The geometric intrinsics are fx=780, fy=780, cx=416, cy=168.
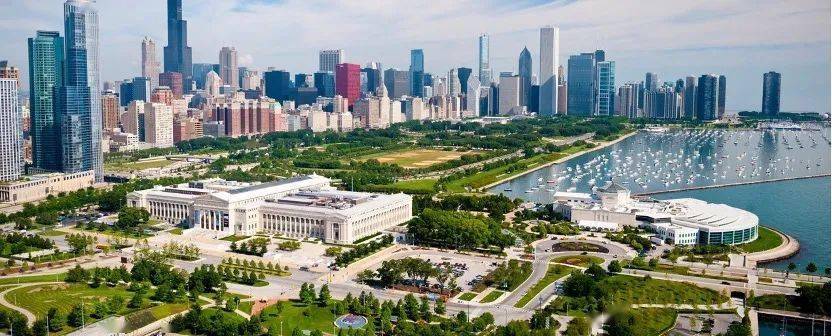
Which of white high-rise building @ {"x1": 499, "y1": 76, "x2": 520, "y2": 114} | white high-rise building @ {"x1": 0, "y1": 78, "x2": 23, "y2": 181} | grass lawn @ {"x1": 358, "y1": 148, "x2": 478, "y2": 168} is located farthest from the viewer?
white high-rise building @ {"x1": 499, "y1": 76, "x2": 520, "y2": 114}

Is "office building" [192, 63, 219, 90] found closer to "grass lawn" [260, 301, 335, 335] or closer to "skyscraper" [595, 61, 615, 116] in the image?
"skyscraper" [595, 61, 615, 116]

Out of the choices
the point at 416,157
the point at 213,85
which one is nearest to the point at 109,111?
the point at 416,157

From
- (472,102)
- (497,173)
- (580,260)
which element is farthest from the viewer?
(472,102)

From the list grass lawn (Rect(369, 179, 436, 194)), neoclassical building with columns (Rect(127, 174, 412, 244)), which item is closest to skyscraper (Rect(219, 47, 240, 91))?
grass lawn (Rect(369, 179, 436, 194))

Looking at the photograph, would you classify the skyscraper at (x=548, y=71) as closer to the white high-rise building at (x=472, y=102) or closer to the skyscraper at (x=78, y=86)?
the white high-rise building at (x=472, y=102)

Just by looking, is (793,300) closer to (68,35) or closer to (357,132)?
(68,35)

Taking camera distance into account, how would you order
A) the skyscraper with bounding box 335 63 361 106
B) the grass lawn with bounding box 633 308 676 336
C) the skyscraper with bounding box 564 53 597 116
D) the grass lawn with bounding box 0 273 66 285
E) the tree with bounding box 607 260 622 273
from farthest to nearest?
the skyscraper with bounding box 564 53 597 116, the skyscraper with bounding box 335 63 361 106, the tree with bounding box 607 260 622 273, the grass lawn with bounding box 0 273 66 285, the grass lawn with bounding box 633 308 676 336

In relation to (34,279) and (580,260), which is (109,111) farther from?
(580,260)
